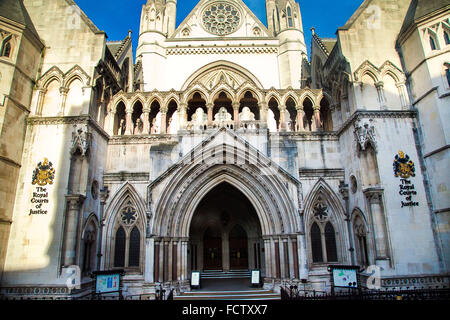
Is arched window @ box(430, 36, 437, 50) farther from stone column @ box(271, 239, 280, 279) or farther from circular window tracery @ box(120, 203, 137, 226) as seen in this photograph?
circular window tracery @ box(120, 203, 137, 226)

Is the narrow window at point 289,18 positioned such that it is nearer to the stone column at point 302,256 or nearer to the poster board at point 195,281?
the stone column at point 302,256

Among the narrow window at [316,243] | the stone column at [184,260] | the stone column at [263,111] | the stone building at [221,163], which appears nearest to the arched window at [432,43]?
the stone building at [221,163]

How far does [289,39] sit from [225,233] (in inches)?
735

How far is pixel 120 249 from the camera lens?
49.8 feet

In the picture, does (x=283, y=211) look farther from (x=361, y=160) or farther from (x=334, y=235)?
(x=361, y=160)

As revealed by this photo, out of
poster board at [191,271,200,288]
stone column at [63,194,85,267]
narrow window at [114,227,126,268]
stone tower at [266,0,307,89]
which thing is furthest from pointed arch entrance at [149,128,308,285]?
stone tower at [266,0,307,89]

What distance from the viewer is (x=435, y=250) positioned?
12.4 metres

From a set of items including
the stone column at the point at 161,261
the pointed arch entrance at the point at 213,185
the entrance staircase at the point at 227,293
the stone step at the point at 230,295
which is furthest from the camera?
the pointed arch entrance at the point at 213,185

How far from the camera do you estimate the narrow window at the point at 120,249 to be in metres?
15.0

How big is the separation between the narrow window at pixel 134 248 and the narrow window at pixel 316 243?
358 inches

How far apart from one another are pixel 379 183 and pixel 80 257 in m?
13.7

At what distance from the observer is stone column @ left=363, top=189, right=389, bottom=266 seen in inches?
489

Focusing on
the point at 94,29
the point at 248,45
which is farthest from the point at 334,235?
the point at 248,45

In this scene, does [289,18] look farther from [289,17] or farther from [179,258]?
[179,258]
